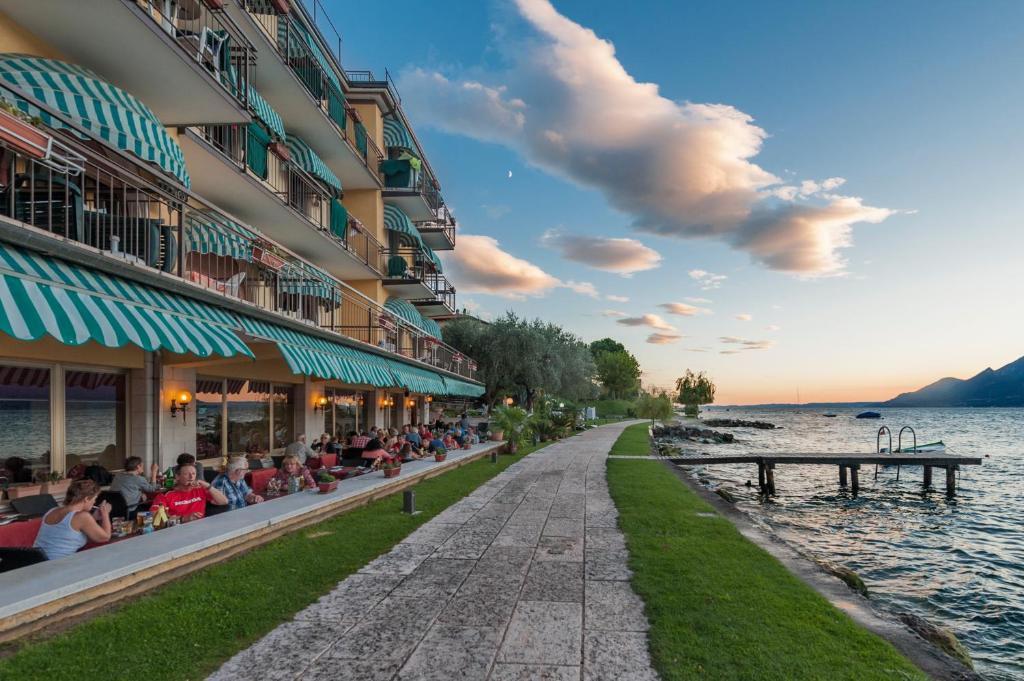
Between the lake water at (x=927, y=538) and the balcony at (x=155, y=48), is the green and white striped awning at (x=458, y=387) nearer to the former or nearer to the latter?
the lake water at (x=927, y=538)

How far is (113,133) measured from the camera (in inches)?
348

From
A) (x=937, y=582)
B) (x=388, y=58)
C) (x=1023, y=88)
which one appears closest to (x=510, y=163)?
(x=388, y=58)

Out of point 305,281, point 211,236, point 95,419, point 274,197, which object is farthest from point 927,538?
point 95,419

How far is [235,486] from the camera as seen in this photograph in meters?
10.1

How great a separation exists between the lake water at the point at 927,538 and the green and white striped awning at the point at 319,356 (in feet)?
36.9

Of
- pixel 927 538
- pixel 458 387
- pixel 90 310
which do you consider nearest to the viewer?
pixel 90 310

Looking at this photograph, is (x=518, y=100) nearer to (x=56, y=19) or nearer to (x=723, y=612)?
(x=56, y=19)

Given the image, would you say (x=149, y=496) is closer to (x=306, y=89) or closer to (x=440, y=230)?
(x=306, y=89)

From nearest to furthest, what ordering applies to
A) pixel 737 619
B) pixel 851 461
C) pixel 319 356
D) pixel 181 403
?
pixel 737 619 → pixel 181 403 → pixel 319 356 → pixel 851 461

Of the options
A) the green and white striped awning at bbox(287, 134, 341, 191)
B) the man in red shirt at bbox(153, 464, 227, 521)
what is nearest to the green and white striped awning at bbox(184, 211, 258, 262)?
the man in red shirt at bbox(153, 464, 227, 521)

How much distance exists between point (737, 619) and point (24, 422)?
10.9 metres

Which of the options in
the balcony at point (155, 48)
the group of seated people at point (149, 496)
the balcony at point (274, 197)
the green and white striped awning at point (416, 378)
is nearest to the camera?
the group of seated people at point (149, 496)

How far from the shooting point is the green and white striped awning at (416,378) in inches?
849

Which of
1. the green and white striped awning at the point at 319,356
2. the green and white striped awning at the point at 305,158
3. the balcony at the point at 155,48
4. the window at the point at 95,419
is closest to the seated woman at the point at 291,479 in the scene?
the green and white striped awning at the point at 319,356
